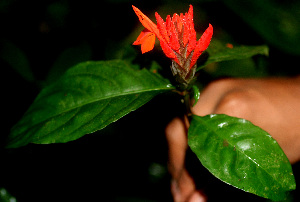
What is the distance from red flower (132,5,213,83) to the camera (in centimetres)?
77

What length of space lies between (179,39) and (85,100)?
A: 0.44m

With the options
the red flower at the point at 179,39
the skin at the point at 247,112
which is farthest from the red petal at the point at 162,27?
the skin at the point at 247,112

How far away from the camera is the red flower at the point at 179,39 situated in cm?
→ 77

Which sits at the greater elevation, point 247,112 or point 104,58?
point 247,112

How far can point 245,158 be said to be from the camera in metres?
0.77

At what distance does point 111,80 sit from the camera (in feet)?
3.24

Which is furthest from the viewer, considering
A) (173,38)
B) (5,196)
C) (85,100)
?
(5,196)

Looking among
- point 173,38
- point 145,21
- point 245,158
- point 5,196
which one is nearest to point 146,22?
point 145,21

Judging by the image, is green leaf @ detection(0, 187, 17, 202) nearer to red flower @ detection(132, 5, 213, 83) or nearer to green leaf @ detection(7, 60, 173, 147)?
green leaf @ detection(7, 60, 173, 147)

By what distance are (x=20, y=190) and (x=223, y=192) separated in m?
1.66

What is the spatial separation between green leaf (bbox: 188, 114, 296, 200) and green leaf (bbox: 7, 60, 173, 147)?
0.84 feet

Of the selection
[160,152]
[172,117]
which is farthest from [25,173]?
[172,117]

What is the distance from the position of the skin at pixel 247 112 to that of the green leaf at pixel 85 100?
0.39m

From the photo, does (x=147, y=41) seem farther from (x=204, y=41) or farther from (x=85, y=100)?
(x=85, y=100)
